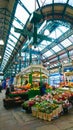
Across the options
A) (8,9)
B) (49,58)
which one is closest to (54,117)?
(8,9)

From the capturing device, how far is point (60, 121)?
554cm

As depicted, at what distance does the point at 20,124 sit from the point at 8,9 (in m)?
8.26

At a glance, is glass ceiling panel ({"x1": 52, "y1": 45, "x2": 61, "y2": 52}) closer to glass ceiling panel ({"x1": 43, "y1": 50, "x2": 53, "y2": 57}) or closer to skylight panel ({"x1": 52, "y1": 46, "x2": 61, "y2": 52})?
skylight panel ({"x1": 52, "y1": 46, "x2": 61, "y2": 52})

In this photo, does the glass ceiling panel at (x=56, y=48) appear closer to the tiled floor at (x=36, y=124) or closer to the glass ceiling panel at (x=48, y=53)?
the glass ceiling panel at (x=48, y=53)

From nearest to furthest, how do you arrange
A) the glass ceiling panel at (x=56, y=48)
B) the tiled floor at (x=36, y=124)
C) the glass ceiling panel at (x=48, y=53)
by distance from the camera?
the tiled floor at (x=36, y=124) → the glass ceiling panel at (x=56, y=48) → the glass ceiling panel at (x=48, y=53)

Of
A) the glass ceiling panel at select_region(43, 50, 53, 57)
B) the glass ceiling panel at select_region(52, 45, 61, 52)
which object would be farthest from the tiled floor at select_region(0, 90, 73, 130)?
the glass ceiling panel at select_region(43, 50, 53, 57)

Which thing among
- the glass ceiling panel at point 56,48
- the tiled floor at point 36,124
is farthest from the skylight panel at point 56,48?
the tiled floor at point 36,124

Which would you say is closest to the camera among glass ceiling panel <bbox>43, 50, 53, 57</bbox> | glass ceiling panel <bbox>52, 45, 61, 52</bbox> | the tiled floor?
the tiled floor

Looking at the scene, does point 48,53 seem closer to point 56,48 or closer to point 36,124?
point 56,48

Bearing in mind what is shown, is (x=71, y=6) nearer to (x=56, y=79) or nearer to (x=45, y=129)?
(x=45, y=129)

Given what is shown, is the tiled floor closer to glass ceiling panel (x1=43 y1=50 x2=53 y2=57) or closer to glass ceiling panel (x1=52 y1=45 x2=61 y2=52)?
glass ceiling panel (x1=52 y1=45 x2=61 y2=52)

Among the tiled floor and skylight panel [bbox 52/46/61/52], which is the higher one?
skylight panel [bbox 52/46/61/52]

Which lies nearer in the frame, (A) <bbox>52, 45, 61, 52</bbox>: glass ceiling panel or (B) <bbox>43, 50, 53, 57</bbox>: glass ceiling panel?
(A) <bbox>52, 45, 61, 52</bbox>: glass ceiling panel

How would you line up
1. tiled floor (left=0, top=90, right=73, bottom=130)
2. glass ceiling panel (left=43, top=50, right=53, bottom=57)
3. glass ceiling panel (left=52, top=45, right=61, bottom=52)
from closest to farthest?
tiled floor (left=0, top=90, right=73, bottom=130) < glass ceiling panel (left=52, top=45, right=61, bottom=52) < glass ceiling panel (left=43, top=50, right=53, bottom=57)
